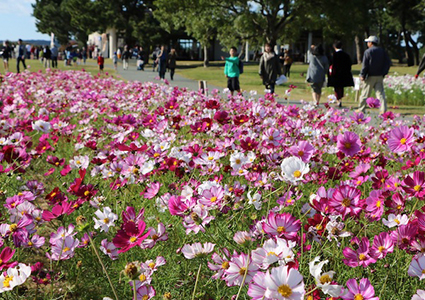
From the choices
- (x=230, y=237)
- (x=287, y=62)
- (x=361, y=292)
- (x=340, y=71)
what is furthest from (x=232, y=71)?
(x=287, y=62)

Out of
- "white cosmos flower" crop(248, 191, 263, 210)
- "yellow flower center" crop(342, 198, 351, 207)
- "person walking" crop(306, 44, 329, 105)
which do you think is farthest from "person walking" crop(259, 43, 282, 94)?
"yellow flower center" crop(342, 198, 351, 207)

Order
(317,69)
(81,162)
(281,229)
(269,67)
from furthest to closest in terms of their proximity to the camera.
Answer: (269,67) → (317,69) → (81,162) → (281,229)

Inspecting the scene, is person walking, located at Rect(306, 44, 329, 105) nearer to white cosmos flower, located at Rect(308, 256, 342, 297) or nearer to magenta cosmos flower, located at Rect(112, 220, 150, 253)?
magenta cosmos flower, located at Rect(112, 220, 150, 253)

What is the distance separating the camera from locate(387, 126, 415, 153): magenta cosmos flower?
5.98 ft

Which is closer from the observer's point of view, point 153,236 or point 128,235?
point 128,235

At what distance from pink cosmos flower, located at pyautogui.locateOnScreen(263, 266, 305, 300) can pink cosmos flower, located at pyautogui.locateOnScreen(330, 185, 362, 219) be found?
61 cm

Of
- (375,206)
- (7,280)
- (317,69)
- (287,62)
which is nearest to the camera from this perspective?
(7,280)

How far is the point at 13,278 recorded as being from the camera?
3.94ft

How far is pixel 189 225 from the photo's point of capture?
60.5 inches

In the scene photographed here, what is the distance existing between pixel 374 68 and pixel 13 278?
8.87 metres

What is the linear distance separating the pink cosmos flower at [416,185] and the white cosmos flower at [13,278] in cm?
125

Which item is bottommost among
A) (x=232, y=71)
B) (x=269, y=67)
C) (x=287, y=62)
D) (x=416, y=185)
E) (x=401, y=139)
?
(x=416, y=185)

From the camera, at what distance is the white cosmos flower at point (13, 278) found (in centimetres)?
116

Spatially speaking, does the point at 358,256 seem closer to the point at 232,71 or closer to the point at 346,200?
the point at 346,200
